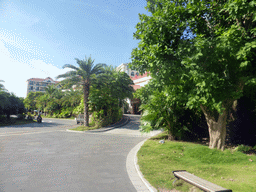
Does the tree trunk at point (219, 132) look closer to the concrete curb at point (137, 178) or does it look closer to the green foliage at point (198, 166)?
the green foliage at point (198, 166)

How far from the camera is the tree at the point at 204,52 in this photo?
6.19 metres

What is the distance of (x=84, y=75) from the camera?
19375mm

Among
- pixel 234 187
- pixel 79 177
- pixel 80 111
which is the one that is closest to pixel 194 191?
pixel 234 187

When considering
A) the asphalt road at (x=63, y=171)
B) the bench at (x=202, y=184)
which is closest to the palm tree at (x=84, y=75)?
the asphalt road at (x=63, y=171)

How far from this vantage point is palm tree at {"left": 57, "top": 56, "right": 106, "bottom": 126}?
19109mm

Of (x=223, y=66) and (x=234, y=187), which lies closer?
(x=234, y=187)

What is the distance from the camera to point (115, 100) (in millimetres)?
22641

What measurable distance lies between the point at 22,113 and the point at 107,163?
2973 cm

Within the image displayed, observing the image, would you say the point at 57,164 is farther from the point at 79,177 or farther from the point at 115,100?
the point at 115,100

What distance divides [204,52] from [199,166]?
392cm

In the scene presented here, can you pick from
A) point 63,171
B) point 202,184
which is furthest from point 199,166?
point 63,171

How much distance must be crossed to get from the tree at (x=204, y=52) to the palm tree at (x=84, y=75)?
11.6 meters

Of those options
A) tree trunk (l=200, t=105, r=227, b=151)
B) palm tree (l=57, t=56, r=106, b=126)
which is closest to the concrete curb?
tree trunk (l=200, t=105, r=227, b=151)

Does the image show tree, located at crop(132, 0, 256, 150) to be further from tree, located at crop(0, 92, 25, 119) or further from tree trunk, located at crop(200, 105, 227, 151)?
tree, located at crop(0, 92, 25, 119)
